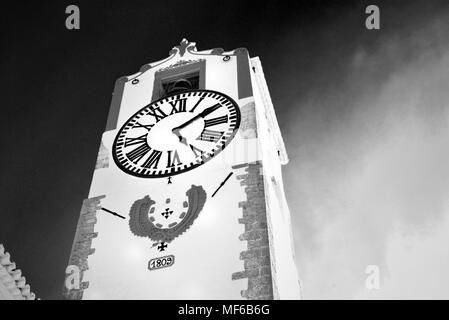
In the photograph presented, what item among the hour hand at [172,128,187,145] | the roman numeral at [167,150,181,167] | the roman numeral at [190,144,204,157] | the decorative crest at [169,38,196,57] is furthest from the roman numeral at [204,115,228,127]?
the decorative crest at [169,38,196,57]

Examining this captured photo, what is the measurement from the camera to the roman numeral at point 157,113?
12.6 metres

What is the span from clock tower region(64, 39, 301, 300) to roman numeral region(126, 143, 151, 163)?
0.03 m

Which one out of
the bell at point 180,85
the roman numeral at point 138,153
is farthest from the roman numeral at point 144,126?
the bell at point 180,85

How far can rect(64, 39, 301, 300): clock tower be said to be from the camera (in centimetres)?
892

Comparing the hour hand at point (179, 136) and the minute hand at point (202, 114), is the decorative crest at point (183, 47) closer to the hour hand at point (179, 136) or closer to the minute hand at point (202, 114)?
the minute hand at point (202, 114)

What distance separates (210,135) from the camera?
1162 cm

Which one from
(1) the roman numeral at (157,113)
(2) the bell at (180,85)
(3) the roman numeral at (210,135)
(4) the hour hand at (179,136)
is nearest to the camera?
(3) the roman numeral at (210,135)

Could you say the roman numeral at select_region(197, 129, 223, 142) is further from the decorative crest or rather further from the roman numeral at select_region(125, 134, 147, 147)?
the decorative crest

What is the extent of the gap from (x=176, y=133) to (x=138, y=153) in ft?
2.92

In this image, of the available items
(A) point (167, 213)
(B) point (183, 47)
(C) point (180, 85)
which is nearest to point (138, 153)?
(A) point (167, 213)

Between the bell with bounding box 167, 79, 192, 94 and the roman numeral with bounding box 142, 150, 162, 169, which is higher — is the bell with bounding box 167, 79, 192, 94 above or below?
above

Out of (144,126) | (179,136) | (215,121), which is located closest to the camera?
(179,136)

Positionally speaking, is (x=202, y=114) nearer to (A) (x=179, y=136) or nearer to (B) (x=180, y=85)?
(A) (x=179, y=136)
